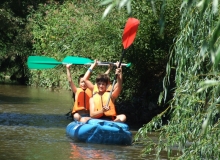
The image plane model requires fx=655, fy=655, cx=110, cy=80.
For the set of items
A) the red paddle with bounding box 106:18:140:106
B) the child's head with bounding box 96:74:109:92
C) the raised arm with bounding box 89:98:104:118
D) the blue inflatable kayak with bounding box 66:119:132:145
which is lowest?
the blue inflatable kayak with bounding box 66:119:132:145

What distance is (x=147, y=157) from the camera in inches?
424

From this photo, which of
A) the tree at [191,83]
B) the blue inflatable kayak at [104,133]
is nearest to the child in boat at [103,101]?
the blue inflatable kayak at [104,133]

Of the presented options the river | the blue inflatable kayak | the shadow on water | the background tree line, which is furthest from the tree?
the shadow on water

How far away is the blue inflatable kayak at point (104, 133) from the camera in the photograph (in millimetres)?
11945

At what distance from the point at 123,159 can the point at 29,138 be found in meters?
2.89

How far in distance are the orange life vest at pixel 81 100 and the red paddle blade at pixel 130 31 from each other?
73.3 inches

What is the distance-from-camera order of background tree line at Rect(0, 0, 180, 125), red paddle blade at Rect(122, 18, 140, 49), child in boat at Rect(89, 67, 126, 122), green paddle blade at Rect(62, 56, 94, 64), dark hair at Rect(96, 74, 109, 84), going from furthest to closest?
background tree line at Rect(0, 0, 180, 125), green paddle blade at Rect(62, 56, 94, 64), child in boat at Rect(89, 67, 126, 122), dark hair at Rect(96, 74, 109, 84), red paddle blade at Rect(122, 18, 140, 49)

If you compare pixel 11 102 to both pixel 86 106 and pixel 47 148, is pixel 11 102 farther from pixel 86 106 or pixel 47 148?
pixel 47 148

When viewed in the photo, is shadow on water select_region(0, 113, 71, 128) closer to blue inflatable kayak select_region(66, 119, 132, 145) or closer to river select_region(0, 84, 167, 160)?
river select_region(0, 84, 167, 160)

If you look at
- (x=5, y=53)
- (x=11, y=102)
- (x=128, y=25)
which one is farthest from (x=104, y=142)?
(x=5, y=53)

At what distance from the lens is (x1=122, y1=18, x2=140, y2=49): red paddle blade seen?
11.3 metres

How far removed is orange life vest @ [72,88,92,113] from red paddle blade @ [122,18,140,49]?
6.11 feet

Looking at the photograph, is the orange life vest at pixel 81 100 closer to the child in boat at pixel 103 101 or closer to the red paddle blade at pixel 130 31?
the child in boat at pixel 103 101

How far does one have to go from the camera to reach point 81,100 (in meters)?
13.1
